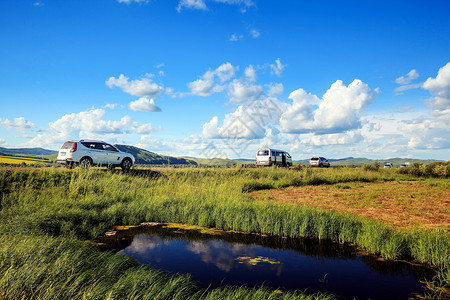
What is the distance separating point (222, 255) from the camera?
19.5 ft

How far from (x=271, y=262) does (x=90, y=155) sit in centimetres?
1540

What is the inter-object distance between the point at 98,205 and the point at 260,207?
5.73m

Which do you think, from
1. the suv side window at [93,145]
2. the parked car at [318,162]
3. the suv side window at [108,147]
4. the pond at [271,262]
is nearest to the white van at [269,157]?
the parked car at [318,162]

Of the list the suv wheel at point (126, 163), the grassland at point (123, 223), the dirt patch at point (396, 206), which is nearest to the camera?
the grassland at point (123, 223)

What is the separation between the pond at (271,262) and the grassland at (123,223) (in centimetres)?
37

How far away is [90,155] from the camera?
56.8 ft

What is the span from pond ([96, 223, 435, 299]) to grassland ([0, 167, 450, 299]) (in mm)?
368

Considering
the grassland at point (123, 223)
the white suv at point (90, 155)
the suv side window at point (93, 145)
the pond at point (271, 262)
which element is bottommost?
the pond at point (271, 262)

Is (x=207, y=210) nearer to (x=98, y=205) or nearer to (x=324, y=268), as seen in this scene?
(x=98, y=205)

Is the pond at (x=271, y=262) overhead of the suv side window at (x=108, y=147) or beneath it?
beneath

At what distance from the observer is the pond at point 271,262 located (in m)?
4.57

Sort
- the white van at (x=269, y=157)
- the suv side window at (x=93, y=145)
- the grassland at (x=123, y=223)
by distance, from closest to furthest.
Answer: the grassland at (x=123, y=223) < the suv side window at (x=93, y=145) < the white van at (x=269, y=157)

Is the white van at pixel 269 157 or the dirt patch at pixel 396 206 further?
the white van at pixel 269 157

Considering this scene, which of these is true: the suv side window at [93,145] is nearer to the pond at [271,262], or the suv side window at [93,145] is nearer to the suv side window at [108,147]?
the suv side window at [108,147]
